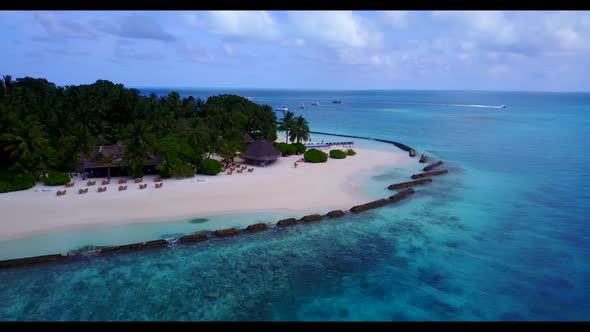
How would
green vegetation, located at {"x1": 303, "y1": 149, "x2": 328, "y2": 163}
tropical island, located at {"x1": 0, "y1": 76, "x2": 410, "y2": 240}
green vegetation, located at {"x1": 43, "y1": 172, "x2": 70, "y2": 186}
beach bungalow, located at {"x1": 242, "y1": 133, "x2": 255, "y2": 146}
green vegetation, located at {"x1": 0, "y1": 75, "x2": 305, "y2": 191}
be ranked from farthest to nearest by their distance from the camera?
beach bungalow, located at {"x1": 242, "y1": 133, "x2": 255, "y2": 146}
green vegetation, located at {"x1": 303, "y1": 149, "x2": 328, "y2": 163}
green vegetation, located at {"x1": 0, "y1": 75, "x2": 305, "y2": 191}
green vegetation, located at {"x1": 43, "y1": 172, "x2": 70, "y2": 186}
tropical island, located at {"x1": 0, "y1": 76, "x2": 410, "y2": 240}

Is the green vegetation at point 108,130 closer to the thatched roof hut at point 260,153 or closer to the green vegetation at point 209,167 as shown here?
the green vegetation at point 209,167

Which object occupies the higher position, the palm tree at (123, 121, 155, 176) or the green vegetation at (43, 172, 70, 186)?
the palm tree at (123, 121, 155, 176)

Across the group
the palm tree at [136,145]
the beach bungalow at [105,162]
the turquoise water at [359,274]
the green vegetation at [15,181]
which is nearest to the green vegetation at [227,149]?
the beach bungalow at [105,162]

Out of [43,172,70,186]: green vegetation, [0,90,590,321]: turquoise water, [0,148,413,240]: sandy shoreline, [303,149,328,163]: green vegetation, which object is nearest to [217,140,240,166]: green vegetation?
[0,148,413,240]: sandy shoreline

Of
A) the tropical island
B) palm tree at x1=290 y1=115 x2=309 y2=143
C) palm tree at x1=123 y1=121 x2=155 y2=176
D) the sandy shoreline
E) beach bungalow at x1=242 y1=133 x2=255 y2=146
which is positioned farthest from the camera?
palm tree at x1=290 y1=115 x2=309 y2=143

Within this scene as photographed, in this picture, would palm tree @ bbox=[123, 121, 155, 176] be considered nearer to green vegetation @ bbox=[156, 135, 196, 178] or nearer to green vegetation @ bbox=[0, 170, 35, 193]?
green vegetation @ bbox=[156, 135, 196, 178]

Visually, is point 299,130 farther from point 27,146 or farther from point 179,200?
point 27,146
